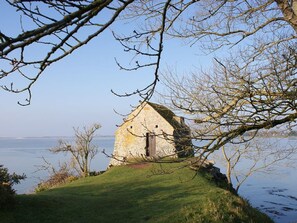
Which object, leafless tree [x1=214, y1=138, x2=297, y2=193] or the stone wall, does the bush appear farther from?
the stone wall

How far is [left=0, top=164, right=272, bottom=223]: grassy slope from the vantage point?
14672 mm

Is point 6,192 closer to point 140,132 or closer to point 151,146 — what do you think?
point 140,132

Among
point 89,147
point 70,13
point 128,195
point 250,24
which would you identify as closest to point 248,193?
point 89,147

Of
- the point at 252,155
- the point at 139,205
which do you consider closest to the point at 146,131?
the point at 252,155

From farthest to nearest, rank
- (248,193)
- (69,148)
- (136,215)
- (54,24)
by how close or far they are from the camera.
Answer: (248,193), (69,148), (136,215), (54,24)

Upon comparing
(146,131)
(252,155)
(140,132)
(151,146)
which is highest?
(146,131)

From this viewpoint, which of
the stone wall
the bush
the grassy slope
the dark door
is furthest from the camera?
the dark door

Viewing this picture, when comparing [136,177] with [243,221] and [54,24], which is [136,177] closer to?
[243,221]

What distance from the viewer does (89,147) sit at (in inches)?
1494

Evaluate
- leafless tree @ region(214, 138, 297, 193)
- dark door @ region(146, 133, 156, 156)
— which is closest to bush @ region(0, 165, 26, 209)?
leafless tree @ region(214, 138, 297, 193)

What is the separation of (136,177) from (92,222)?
10127 millimetres

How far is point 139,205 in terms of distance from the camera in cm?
1711

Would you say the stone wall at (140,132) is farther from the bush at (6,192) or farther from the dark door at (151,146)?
the bush at (6,192)

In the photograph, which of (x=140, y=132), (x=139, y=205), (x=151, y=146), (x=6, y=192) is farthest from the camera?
(x=151, y=146)
